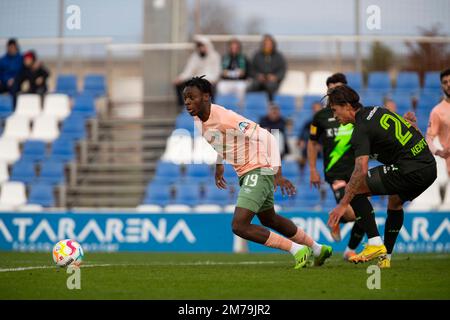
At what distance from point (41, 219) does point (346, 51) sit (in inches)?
378

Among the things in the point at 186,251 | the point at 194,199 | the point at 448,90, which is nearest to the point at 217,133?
the point at 448,90

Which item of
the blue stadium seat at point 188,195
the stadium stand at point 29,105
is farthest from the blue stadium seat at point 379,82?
the stadium stand at point 29,105

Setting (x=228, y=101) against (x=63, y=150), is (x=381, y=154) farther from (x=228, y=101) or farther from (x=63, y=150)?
(x=63, y=150)

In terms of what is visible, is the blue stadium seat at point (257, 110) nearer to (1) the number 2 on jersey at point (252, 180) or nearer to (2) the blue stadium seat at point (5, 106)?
(2) the blue stadium seat at point (5, 106)

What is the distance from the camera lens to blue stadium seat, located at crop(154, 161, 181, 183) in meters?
21.3

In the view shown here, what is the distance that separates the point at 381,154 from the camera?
35.6ft

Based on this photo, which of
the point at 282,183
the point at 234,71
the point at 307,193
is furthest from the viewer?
the point at 234,71

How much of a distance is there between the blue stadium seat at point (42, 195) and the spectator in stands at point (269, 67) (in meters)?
6.03

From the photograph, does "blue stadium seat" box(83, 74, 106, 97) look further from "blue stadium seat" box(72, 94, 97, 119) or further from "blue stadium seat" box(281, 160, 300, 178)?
"blue stadium seat" box(281, 160, 300, 178)

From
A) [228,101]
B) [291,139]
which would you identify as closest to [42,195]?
[228,101]

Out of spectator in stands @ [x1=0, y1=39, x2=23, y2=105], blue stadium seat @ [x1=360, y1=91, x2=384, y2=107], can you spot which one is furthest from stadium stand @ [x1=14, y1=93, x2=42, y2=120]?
blue stadium seat @ [x1=360, y1=91, x2=384, y2=107]

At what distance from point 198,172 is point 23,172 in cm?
438

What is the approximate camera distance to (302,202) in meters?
→ 20.3

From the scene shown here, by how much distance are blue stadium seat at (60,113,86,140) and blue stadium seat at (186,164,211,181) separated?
3.48 meters
